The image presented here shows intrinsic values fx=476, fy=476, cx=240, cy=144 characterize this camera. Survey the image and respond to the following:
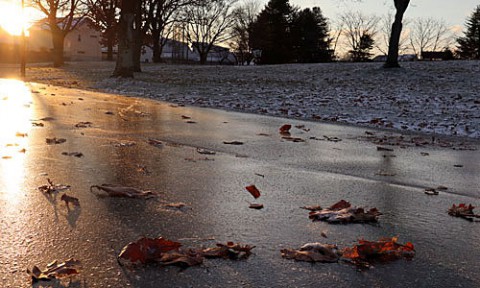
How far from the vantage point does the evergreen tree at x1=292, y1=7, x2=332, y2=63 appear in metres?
53.2

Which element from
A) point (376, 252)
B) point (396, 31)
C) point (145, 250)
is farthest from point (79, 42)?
point (376, 252)

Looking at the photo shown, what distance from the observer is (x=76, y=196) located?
3.48 meters

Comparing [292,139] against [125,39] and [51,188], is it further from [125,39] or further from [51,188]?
[125,39]

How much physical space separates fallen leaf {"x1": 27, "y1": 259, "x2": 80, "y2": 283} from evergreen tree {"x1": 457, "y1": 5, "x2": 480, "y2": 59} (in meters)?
62.8

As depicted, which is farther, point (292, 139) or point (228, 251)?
point (292, 139)

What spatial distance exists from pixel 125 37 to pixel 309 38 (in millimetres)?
37634

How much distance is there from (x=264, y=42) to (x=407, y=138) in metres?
45.8

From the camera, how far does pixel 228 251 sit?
8.30ft

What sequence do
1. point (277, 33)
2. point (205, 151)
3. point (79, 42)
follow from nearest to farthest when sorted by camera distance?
point (205, 151) < point (277, 33) < point (79, 42)

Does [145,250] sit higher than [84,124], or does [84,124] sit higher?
[145,250]

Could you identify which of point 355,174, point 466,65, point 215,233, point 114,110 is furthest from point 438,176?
point 466,65

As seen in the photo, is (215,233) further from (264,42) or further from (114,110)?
(264,42)

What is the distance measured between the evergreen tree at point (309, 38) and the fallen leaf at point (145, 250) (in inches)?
2040

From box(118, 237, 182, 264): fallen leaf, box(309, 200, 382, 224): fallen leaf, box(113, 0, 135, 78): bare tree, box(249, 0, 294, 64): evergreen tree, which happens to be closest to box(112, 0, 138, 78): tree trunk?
box(113, 0, 135, 78): bare tree
